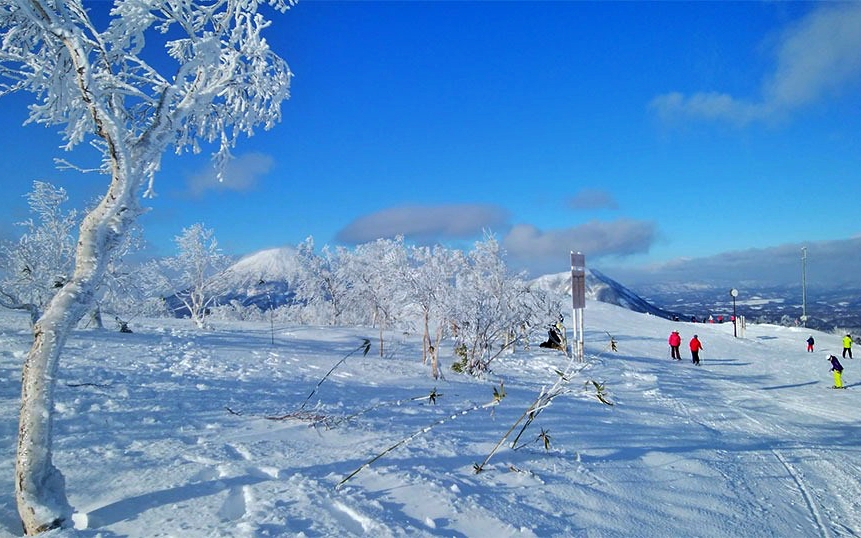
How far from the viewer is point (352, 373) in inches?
458

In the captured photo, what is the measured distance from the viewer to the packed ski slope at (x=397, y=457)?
391 cm

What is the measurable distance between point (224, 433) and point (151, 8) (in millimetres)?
4579

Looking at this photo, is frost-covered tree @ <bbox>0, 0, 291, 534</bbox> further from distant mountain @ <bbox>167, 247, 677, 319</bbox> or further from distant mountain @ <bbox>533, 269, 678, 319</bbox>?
distant mountain @ <bbox>533, 269, 678, 319</bbox>

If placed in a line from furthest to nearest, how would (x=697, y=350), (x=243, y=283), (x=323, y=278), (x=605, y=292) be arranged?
(x=605, y=292) → (x=323, y=278) → (x=243, y=283) → (x=697, y=350)

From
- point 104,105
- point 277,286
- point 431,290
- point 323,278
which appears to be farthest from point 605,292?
point 104,105

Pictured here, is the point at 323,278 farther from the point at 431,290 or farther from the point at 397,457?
the point at 397,457

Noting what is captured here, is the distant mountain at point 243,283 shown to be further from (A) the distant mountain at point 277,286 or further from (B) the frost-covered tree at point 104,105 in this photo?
(B) the frost-covered tree at point 104,105

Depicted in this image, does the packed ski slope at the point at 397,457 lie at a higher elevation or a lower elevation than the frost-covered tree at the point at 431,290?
lower

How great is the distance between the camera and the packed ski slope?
3.91 meters

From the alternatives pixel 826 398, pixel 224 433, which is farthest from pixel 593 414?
pixel 826 398

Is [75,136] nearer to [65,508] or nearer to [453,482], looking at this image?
[65,508]

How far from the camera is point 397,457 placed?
528 cm

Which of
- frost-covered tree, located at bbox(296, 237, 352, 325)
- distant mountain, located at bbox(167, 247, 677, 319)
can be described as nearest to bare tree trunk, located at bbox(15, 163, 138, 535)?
distant mountain, located at bbox(167, 247, 677, 319)

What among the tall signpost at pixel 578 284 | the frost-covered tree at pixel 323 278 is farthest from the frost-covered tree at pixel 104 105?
the frost-covered tree at pixel 323 278
